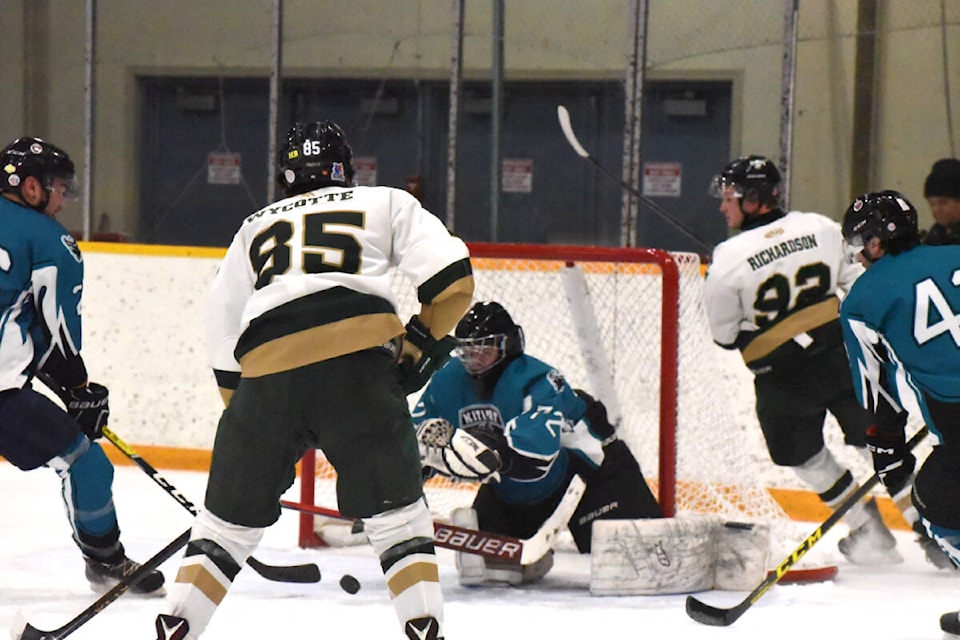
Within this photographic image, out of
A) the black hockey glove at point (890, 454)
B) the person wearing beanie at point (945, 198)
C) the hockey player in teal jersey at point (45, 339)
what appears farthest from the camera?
the person wearing beanie at point (945, 198)

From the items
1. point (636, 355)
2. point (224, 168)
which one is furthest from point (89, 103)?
point (636, 355)

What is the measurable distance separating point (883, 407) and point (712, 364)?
1604 millimetres

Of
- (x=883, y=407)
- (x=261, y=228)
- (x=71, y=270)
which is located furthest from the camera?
(x=71, y=270)

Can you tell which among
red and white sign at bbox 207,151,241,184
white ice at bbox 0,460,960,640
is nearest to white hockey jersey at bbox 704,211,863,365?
white ice at bbox 0,460,960,640

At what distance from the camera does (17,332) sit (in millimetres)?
3168

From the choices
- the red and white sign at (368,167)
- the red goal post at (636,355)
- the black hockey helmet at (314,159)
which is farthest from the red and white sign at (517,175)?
the black hockey helmet at (314,159)

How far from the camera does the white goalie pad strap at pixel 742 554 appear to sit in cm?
353

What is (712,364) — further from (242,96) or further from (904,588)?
(242,96)

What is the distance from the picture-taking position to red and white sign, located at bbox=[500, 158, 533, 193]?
6.18m

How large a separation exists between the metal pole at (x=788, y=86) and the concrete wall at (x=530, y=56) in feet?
0.47

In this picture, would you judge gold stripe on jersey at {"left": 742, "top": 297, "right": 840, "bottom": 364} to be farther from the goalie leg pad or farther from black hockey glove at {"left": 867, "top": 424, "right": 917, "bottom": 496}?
black hockey glove at {"left": 867, "top": 424, "right": 917, "bottom": 496}

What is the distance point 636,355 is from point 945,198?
1.04 m

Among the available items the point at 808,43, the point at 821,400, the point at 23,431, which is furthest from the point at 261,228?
the point at 808,43

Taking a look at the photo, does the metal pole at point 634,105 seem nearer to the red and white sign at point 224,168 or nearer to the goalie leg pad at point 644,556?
the goalie leg pad at point 644,556
